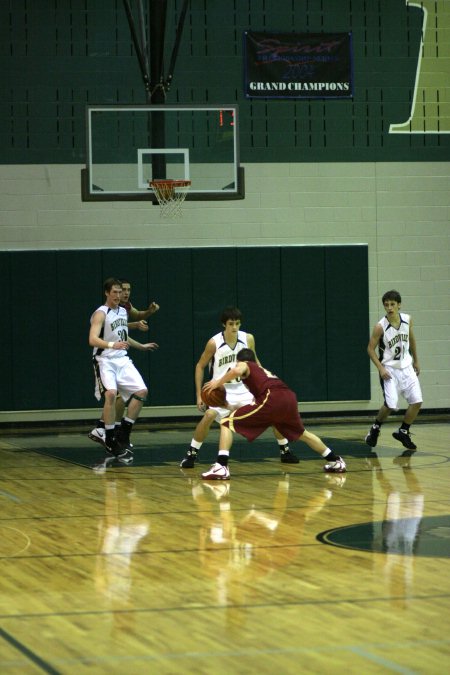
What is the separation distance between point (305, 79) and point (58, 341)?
535 centimetres

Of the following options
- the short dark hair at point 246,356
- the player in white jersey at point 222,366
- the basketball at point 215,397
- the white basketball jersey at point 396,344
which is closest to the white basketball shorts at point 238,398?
the player in white jersey at point 222,366

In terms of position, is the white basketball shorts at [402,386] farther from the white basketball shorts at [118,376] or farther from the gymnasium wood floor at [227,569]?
the white basketball shorts at [118,376]

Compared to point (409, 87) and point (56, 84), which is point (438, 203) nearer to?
point (409, 87)

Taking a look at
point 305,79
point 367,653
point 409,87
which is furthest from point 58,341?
point 367,653

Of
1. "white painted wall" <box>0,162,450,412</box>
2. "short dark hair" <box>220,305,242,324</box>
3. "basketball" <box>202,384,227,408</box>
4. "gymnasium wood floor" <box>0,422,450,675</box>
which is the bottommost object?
"gymnasium wood floor" <box>0,422,450,675</box>

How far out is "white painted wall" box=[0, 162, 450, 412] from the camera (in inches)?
682

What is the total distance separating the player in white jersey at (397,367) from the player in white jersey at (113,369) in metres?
2.76

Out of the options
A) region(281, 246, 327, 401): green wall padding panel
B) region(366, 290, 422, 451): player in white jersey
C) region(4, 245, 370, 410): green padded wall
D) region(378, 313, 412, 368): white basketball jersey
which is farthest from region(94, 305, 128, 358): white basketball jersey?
region(281, 246, 327, 401): green wall padding panel

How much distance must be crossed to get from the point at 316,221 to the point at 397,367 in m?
4.58

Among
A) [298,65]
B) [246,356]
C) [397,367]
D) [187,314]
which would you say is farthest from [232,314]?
[298,65]

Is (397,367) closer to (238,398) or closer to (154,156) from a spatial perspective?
(238,398)

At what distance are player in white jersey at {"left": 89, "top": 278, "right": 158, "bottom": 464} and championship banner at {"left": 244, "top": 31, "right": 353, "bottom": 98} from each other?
5.98 m

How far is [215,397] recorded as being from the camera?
37.6 feet

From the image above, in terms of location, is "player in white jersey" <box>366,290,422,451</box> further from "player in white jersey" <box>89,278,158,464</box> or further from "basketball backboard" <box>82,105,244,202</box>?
"player in white jersey" <box>89,278,158,464</box>
